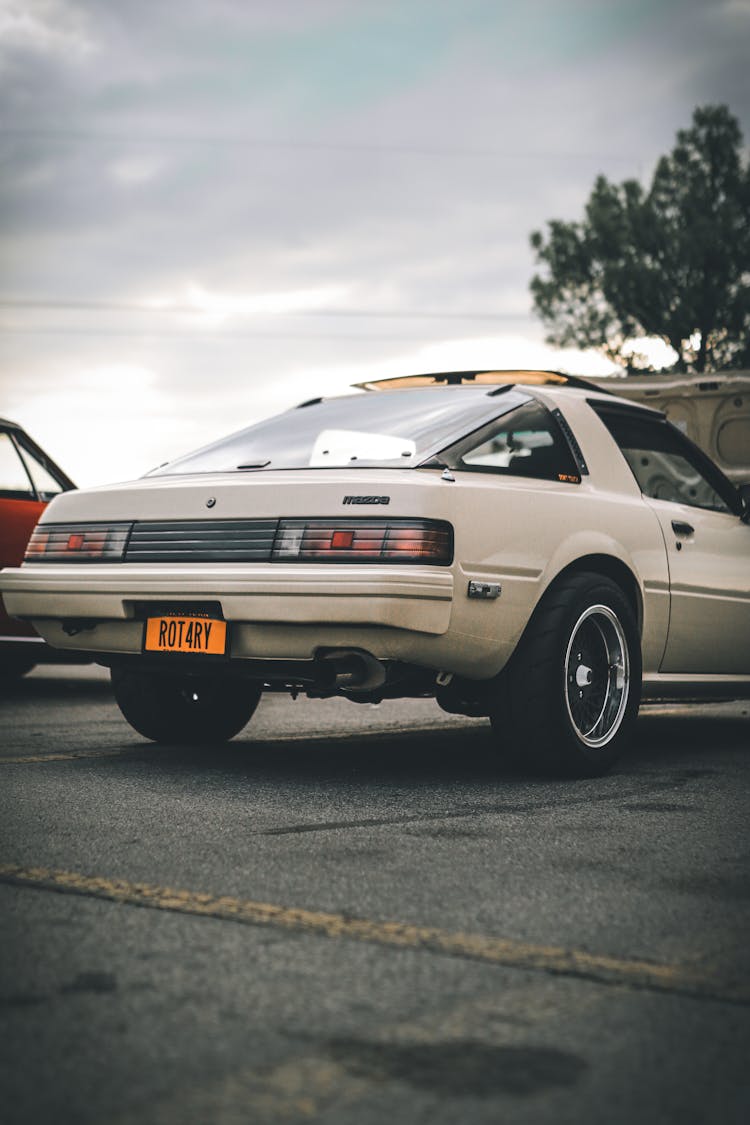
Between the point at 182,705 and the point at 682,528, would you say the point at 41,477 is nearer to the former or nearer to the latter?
the point at 182,705

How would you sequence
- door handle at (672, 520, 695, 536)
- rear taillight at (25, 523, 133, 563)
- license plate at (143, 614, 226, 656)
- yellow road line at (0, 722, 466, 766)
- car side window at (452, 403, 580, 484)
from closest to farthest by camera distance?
license plate at (143, 614, 226, 656) < car side window at (452, 403, 580, 484) < rear taillight at (25, 523, 133, 563) < yellow road line at (0, 722, 466, 766) < door handle at (672, 520, 695, 536)

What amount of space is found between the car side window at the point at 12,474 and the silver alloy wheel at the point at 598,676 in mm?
4099

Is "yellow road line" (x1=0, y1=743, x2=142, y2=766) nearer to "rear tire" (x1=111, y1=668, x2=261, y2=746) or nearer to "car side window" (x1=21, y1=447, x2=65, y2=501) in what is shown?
"rear tire" (x1=111, y1=668, x2=261, y2=746)

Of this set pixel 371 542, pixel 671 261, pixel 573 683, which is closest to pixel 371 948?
pixel 371 542

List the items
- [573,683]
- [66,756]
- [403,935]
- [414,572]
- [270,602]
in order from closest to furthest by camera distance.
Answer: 1. [403,935]
2. [414,572]
3. [270,602]
4. [573,683]
5. [66,756]

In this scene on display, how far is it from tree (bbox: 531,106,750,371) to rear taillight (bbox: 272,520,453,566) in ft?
119

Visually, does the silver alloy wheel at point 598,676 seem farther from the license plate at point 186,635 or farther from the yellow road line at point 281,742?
the yellow road line at point 281,742

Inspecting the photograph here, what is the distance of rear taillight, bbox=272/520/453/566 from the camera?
14.7 feet

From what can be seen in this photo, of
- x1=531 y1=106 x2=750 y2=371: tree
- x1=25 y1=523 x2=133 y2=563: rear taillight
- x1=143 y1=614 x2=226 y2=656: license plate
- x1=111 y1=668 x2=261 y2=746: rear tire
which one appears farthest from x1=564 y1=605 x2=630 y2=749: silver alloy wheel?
x1=531 y1=106 x2=750 y2=371: tree

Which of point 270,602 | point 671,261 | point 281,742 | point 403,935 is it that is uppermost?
point 671,261

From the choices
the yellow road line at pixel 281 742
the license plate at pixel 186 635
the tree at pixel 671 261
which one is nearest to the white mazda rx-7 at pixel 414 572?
the license plate at pixel 186 635

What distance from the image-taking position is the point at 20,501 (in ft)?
26.0

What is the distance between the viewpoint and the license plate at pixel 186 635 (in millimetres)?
4773

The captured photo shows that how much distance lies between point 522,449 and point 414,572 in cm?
108
